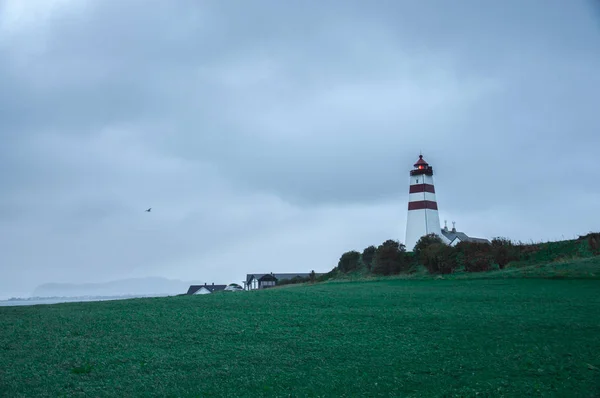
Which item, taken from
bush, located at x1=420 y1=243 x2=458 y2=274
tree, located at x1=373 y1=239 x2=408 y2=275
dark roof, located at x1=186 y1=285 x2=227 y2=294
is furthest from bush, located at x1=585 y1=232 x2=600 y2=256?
dark roof, located at x1=186 y1=285 x2=227 y2=294

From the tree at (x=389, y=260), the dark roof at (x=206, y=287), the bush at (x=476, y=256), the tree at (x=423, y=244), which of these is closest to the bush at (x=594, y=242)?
the bush at (x=476, y=256)

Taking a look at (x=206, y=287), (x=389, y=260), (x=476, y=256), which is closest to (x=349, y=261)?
(x=389, y=260)

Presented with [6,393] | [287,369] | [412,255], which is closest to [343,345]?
[287,369]

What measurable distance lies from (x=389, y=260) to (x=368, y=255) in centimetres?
606

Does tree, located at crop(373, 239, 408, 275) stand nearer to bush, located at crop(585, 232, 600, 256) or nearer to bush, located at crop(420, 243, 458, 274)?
bush, located at crop(420, 243, 458, 274)

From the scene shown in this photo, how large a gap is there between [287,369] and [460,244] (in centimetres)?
3351

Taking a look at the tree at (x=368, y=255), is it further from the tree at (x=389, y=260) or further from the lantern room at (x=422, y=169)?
the lantern room at (x=422, y=169)

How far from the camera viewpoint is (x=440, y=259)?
41719mm

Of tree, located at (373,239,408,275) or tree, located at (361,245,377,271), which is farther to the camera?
tree, located at (361,245,377,271)

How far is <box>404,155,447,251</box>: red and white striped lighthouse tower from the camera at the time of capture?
191 feet

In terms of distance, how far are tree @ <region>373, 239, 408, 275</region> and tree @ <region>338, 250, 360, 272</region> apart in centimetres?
556

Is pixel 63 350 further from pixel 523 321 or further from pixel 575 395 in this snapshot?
pixel 523 321

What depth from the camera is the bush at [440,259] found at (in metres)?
41.2

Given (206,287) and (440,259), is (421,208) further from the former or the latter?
(206,287)
